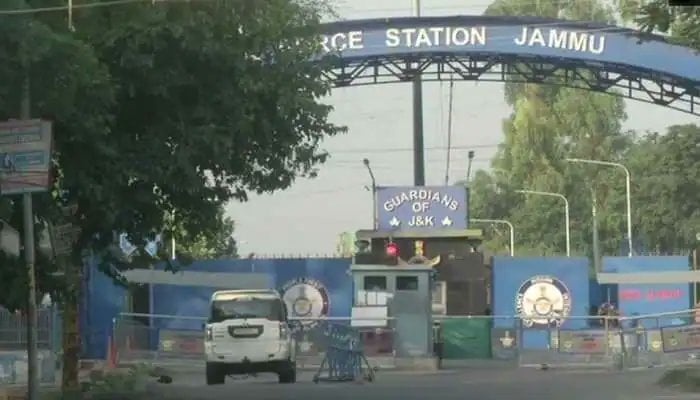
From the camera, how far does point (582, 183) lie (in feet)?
280

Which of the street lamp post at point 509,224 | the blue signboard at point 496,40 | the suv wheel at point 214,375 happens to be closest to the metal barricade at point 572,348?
the blue signboard at point 496,40

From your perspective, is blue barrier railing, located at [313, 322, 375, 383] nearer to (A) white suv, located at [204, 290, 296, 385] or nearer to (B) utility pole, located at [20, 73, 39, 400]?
(A) white suv, located at [204, 290, 296, 385]

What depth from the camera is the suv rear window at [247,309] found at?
2898cm

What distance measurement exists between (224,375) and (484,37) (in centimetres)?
1486

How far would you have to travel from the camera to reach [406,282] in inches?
1454

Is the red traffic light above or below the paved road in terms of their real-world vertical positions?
above

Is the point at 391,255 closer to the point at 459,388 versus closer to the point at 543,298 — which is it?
the point at 543,298

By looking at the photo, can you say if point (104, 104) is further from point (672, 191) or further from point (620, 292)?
point (672, 191)

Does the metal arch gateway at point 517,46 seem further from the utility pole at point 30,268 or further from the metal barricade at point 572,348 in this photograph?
the utility pole at point 30,268

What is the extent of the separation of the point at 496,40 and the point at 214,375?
15068 millimetres

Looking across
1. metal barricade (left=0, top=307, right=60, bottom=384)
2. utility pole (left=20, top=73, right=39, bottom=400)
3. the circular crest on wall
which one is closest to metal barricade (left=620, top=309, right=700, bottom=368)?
the circular crest on wall

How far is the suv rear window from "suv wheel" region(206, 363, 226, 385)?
3.41 ft

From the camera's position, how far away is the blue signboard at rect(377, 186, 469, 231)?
45344mm

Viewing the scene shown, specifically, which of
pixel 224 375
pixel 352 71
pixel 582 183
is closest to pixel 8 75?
pixel 224 375
